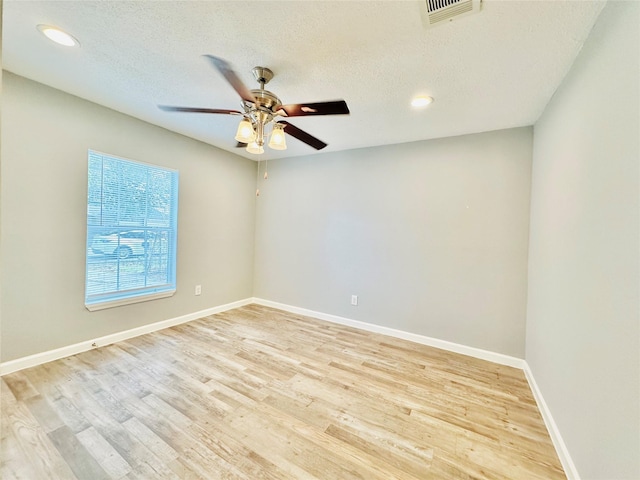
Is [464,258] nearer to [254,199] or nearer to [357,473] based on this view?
[357,473]

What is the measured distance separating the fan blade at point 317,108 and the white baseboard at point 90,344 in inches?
111

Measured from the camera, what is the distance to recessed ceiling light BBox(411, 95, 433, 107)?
2178 mm

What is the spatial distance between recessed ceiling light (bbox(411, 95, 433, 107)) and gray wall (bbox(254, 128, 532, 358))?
0.85 metres

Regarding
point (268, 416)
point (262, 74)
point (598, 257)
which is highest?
point (262, 74)

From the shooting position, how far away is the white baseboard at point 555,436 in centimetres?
142

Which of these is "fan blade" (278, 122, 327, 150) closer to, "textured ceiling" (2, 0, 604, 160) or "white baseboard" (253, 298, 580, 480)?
"textured ceiling" (2, 0, 604, 160)

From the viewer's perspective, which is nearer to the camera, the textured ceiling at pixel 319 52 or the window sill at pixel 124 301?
the textured ceiling at pixel 319 52

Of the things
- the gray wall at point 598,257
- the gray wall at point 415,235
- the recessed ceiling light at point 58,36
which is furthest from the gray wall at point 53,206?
the gray wall at point 598,257

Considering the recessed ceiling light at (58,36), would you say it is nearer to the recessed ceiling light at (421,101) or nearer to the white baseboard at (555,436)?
the recessed ceiling light at (421,101)

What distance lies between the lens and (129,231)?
2934 mm

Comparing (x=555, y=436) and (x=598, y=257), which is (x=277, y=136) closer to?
(x=598, y=257)

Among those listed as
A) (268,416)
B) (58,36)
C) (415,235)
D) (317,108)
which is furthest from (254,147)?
(415,235)

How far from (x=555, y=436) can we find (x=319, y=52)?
9.11 ft

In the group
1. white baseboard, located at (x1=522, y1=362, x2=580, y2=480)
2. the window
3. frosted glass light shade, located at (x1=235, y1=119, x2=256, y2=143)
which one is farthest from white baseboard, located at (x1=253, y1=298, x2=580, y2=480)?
frosted glass light shade, located at (x1=235, y1=119, x2=256, y2=143)
